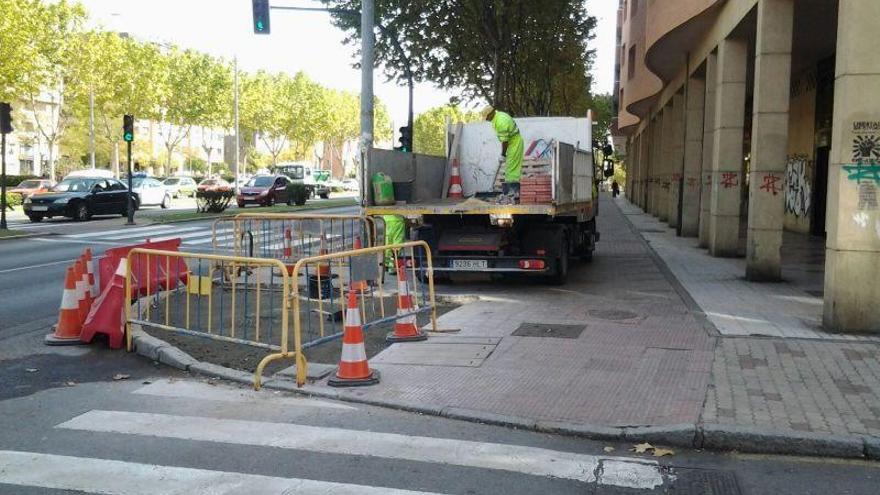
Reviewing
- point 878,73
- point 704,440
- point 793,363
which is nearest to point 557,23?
point 878,73

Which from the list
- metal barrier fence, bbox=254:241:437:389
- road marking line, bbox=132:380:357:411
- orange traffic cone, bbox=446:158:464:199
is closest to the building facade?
metal barrier fence, bbox=254:241:437:389

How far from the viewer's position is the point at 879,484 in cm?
465

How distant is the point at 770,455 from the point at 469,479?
6.88ft

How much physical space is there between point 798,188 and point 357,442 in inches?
874

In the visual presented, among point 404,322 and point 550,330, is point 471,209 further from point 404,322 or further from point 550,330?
point 404,322

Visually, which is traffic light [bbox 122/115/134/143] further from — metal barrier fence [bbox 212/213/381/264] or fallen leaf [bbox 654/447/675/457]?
fallen leaf [bbox 654/447/675/457]

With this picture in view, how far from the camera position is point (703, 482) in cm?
469

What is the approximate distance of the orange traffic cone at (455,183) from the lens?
14.2 meters

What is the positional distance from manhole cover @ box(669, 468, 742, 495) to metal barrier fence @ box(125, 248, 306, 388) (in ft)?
10.8

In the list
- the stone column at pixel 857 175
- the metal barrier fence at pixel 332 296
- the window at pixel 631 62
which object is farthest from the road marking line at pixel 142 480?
the window at pixel 631 62

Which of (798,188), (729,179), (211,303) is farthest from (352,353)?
(798,188)

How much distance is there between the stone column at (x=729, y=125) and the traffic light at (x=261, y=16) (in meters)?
9.83

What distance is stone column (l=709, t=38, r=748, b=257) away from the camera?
16.5 meters

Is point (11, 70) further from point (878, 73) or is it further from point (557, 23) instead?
point (878, 73)
